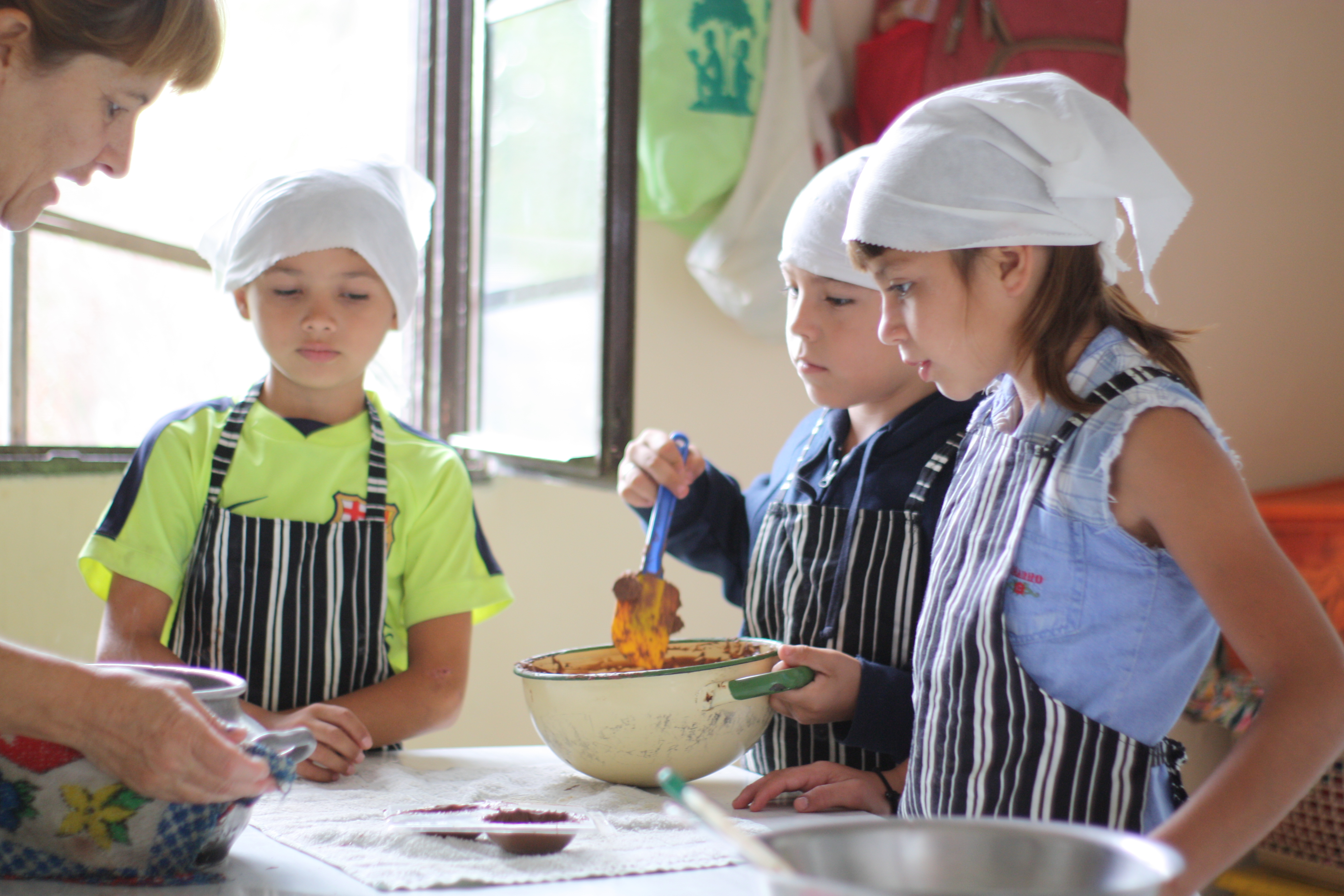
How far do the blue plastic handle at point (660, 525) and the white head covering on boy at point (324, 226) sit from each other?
42 cm

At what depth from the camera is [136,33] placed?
99 cm

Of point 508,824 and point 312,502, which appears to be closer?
point 508,824

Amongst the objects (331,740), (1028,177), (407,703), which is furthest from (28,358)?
(1028,177)

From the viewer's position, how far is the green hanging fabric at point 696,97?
7.30 ft

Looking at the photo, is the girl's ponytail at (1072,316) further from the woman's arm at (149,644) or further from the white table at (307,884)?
the woman's arm at (149,644)

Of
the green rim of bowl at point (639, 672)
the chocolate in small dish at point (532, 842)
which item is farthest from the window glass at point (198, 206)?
the chocolate in small dish at point (532, 842)

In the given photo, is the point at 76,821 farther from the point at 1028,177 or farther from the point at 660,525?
the point at 1028,177

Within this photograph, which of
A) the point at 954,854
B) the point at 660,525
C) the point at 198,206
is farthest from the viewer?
the point at 198,206

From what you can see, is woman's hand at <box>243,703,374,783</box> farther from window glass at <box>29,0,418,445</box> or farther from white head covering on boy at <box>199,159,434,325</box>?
window glass at <box>29,0,418,445</box>

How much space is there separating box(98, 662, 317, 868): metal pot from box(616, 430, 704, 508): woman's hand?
59 centimetres

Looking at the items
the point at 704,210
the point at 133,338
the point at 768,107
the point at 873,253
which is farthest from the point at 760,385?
the point at 873,253

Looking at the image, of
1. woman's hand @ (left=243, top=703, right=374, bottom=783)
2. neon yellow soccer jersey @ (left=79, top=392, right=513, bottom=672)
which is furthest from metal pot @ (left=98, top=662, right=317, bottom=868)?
neon yellow soccer jersey @ (left=79, top=392, right=513, bottom=672)

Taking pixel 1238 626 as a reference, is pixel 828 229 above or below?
above

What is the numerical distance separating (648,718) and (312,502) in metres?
0.54
